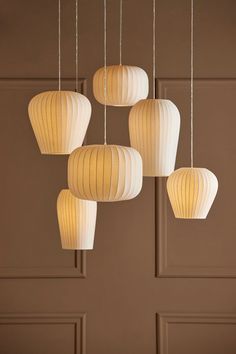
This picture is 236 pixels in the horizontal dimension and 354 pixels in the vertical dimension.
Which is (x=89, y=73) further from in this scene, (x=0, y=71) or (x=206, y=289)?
(x=206, y=289)

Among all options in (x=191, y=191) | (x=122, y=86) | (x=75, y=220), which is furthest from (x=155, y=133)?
(x=75, y=220)

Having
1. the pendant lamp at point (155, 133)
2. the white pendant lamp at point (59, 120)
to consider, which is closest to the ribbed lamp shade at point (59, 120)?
the white pendant lamp at point (59, 120)

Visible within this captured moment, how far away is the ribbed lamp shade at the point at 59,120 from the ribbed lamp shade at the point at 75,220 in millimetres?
441

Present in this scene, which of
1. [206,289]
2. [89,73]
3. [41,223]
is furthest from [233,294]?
[89,73]

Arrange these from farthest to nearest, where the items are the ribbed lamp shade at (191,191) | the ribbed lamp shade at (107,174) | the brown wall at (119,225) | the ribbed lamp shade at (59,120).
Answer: the brown wall at (119,225), the ribbed lamp shade at (191,191), the ribbed lamp shade at (59,120), the ribbed lamp shade at (107,174)

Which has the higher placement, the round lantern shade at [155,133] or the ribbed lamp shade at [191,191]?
the round lantern shade at [155,133]

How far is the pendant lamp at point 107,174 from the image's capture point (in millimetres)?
3119

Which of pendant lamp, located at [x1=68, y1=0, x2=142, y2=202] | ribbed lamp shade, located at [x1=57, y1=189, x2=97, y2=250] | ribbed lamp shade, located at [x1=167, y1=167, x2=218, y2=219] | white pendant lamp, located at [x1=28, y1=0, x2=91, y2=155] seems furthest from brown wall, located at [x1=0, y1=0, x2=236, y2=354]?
pendant lamp, located at [x1=68, y1=0, x2=142, y2=202]

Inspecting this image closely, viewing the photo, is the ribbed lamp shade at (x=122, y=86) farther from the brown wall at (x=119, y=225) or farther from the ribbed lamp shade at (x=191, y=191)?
the brown wall at (x=119, y=225)

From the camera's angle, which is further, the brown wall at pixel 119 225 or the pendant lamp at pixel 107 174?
the brown wall at pixel 119 225

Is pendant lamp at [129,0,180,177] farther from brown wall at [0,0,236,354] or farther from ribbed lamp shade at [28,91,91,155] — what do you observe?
brown wall at [0,0,236,354]

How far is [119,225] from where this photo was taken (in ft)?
20.1

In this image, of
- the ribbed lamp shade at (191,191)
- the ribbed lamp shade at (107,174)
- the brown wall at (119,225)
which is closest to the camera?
the ribbed lamp shade at (107,174)

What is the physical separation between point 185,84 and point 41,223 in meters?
1.53
